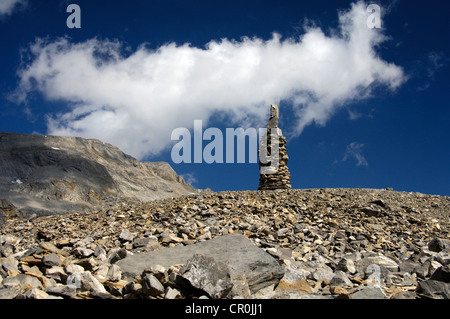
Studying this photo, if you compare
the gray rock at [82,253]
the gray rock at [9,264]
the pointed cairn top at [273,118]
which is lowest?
the gray rock at [9,264]

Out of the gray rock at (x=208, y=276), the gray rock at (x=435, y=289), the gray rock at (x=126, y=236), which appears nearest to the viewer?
the gray rock at (x=208, y=276)

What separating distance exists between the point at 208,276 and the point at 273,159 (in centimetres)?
1616

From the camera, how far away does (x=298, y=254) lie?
8.37 m

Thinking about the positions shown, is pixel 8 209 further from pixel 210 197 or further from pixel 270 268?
pixel 270 268

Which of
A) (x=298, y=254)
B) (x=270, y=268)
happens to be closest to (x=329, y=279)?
(x=270, y=268)

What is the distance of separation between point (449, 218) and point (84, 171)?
1172 inches

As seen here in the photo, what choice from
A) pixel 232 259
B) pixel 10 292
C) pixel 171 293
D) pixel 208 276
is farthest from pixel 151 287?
pixel 232 259

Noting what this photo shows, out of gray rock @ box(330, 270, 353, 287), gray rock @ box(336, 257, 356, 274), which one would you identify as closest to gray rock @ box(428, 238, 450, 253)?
gray rock @ box(336, 257, 356, 274)

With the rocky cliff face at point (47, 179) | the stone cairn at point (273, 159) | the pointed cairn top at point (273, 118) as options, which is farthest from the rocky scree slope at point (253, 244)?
the rocky cliff face at point (47, 179)

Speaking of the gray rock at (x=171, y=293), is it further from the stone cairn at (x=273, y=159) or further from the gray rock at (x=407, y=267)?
→ the stone cairn at (x=273, y=159)

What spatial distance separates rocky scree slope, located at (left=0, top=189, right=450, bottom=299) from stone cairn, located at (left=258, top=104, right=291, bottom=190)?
14.2 feet

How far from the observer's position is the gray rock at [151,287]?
4.84 meters

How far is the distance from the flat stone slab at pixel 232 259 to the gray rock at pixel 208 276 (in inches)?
11.3

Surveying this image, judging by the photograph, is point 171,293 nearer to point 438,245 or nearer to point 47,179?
point 438,245
